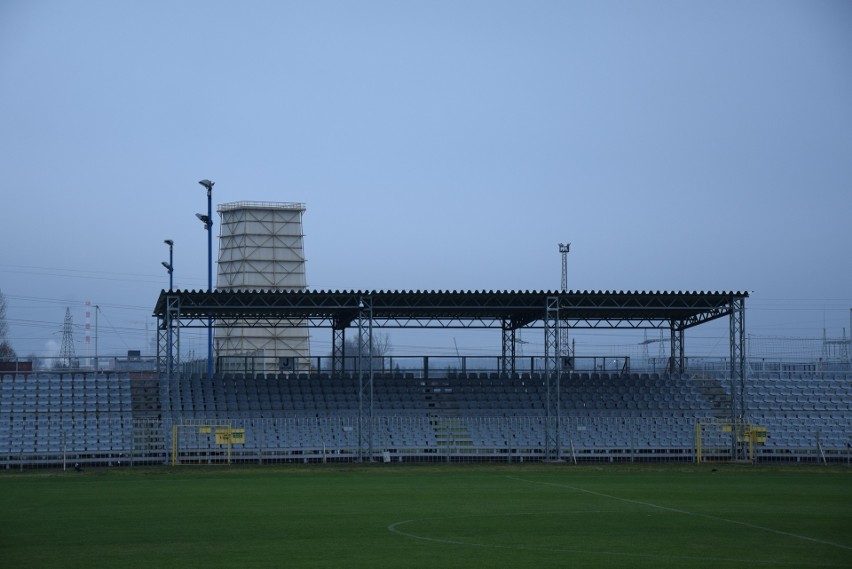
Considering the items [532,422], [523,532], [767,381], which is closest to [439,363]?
[532,422]

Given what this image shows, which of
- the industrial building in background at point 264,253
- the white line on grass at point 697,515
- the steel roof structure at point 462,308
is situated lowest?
the white line on grass at point 697,515

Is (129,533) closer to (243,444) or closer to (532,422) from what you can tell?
(243,444)

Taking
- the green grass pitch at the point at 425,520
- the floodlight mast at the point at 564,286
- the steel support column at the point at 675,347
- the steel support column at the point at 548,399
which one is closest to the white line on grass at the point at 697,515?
the green grass pitch at the point at 425,520

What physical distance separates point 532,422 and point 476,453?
10.9 ft

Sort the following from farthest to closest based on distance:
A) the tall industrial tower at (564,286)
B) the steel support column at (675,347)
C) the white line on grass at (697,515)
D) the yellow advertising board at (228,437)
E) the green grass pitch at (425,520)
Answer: the tall industrial tower at (564,286)
the steel support column at (675,347)
the yellow advertising board at (228,437)
the white line on grass at (697,515)
the green grass pitch at (425,520)

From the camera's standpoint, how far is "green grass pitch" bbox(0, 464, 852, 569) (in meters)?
16.3

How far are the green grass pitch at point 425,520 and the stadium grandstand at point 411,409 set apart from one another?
5722 mm

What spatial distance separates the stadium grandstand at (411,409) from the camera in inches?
1666

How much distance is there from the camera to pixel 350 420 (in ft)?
146

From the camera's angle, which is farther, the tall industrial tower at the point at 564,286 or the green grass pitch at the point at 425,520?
the tall industrial tower at the point at 564,286

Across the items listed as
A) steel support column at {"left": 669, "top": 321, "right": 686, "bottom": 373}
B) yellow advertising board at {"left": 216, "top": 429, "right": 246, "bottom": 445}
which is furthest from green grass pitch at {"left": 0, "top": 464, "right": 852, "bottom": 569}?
steel support column at {"left": 669, "top": 321, "right": 686, "bottom": 373}

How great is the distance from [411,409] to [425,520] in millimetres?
25645

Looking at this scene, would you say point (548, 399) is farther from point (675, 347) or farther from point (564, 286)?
point (564, 286)

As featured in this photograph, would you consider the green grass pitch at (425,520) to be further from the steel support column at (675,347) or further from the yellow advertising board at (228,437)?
the steel support column at (675,347)
